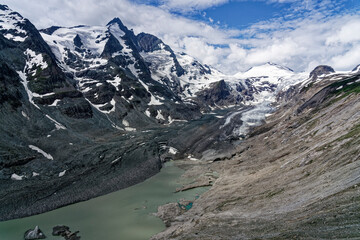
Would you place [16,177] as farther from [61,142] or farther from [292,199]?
[292,199]

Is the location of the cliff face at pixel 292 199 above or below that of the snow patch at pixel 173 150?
below

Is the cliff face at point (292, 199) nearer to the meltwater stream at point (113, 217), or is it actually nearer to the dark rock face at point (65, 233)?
the meltwater stream at point (113, 217)

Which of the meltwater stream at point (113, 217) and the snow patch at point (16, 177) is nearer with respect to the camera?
the meltwater stream at point (113, 217)

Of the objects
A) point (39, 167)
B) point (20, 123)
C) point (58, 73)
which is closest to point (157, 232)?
point (39, 167)

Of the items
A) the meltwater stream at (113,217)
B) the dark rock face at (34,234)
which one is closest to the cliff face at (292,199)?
the meltwater stream at (113,217)

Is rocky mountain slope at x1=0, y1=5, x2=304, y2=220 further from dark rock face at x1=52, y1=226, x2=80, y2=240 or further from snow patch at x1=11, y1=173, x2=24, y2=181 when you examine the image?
dark rock face at x1=52, y1=226, x2=80, y2=240

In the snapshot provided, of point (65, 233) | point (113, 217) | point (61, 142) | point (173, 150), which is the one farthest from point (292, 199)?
point (61, 142)

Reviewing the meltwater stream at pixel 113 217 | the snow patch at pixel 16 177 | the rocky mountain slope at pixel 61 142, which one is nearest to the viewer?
the meltwater stream at pixel 113 217

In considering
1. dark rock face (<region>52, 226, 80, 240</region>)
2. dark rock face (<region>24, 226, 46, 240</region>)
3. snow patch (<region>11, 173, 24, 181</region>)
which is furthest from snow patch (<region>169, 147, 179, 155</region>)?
dark rock face (<region>24, 226, 46, 240</region>)

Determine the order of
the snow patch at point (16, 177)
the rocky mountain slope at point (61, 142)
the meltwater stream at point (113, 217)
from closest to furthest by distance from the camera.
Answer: the meltwater stream at point (113, 217) < the rocky mountain slope at point (61, 142) < the snow patch at point (16, 177)
